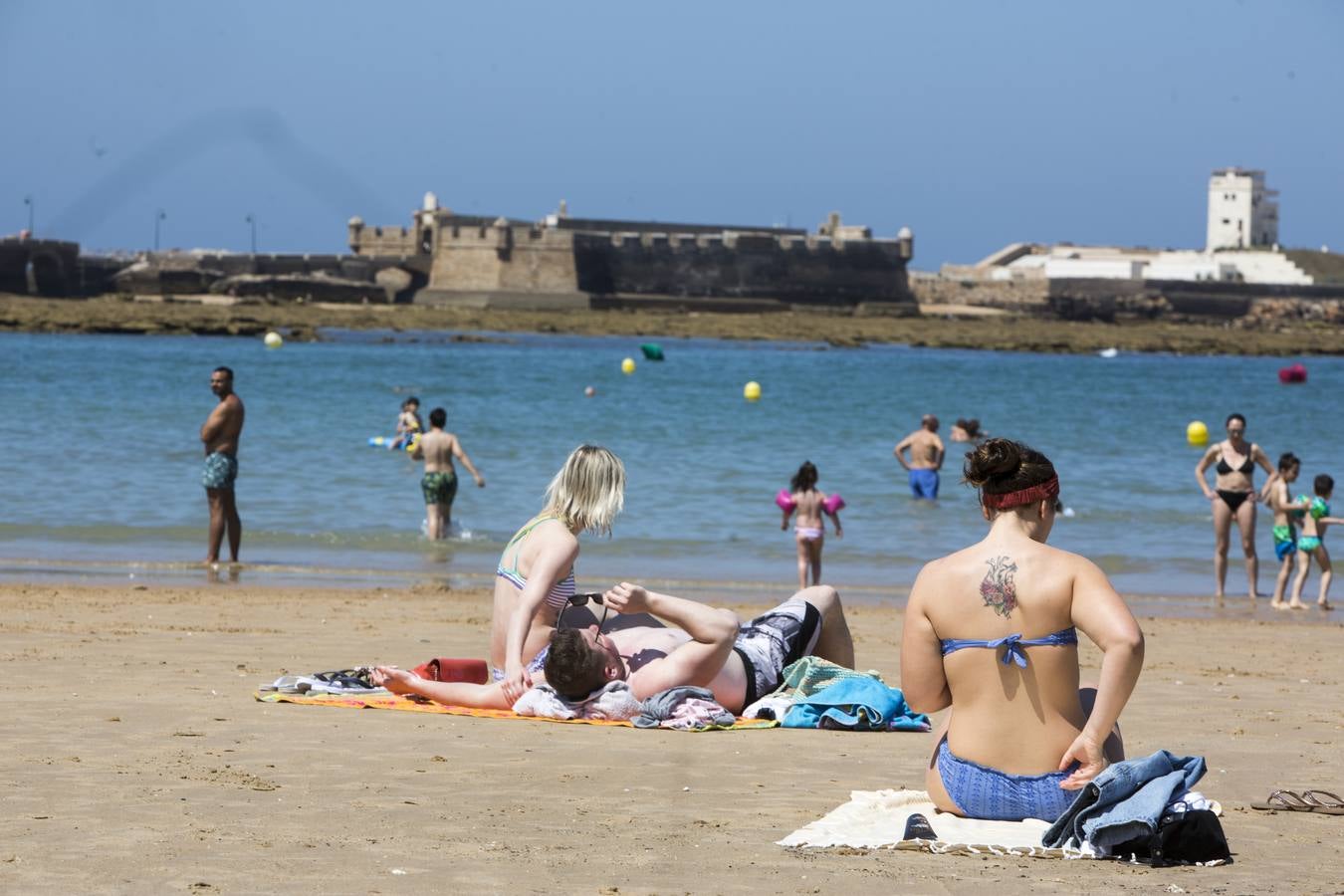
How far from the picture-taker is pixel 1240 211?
120 m

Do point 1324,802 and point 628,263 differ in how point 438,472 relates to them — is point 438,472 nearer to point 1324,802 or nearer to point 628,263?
point 1324,802

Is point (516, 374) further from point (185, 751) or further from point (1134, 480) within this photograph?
point (185, 751)

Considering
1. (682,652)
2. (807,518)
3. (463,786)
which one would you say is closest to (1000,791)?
(463,786)

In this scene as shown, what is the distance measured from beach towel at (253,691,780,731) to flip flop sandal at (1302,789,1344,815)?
1894mm

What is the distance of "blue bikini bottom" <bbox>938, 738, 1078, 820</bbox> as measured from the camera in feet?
14.4

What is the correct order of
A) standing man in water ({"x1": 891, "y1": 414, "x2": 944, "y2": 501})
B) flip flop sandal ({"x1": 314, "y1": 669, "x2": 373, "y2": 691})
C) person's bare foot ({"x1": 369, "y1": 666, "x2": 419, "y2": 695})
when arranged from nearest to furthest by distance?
person's bare foot ({"x1": 369, "y1": 666, "x2": 419, "y2": 695}), flip flop sandal ({"x1": 314, "y1": 669, "x2": 373, "y2": 691}), standing man in water ({"x1": 891, "y1": 414, "x2": 944, "y2": 501})

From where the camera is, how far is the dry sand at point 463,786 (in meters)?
4.08

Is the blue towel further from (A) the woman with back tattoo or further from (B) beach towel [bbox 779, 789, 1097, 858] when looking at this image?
(A) the woman with back tattoo

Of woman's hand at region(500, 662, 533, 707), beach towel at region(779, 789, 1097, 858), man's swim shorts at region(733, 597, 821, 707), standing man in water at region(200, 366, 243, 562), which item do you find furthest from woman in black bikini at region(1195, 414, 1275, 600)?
beach towel at region(779, 789, 1097, 858)

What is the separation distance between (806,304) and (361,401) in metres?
41.8

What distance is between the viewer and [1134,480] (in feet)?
70.8

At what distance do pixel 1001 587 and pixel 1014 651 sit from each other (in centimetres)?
16

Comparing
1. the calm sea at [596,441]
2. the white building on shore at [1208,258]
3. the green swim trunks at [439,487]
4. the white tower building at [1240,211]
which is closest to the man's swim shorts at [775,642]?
the calm sea at [596,441]

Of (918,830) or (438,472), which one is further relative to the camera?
(438,472)
